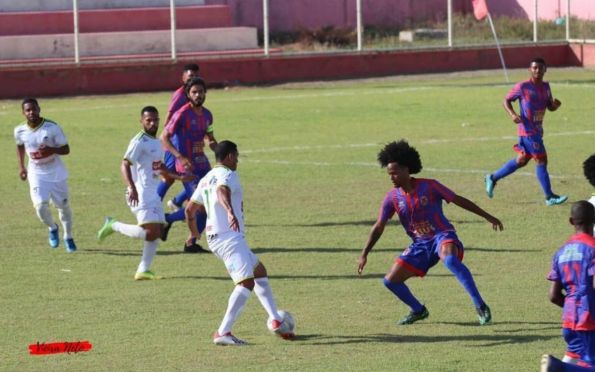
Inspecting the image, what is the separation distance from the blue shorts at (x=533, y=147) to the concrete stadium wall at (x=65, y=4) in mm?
24421

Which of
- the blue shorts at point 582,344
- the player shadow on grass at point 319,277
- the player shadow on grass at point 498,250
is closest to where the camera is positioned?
the blue shorts at point 582,344

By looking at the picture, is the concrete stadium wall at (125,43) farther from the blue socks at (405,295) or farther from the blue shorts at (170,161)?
the blue socks at (405,295)

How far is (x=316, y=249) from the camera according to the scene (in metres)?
16.0

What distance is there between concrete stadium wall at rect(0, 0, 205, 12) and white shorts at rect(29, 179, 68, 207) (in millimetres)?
25943

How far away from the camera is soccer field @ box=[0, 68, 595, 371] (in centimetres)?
1111

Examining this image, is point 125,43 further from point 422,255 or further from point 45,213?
point 422,255

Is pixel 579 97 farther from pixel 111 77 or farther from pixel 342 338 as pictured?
pixel 342 338

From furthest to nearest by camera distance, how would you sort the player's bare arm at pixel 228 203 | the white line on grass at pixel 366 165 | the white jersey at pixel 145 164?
1. the white line on grass at pixel 366 165
2. the white jersey at pixel 145 164
3. the player's bare arm at pixel 228 203

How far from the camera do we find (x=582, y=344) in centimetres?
905

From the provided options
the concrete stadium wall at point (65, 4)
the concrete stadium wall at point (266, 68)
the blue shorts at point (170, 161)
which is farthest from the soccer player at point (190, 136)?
the concrete stadium wall at point (65, 4)

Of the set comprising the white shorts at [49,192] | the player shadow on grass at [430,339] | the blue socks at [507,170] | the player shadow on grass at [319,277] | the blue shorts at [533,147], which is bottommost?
the player shadow on grass at [430,339]

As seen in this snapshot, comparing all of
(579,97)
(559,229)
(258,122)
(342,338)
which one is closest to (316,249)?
(559,229)

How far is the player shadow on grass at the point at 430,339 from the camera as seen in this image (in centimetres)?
1125

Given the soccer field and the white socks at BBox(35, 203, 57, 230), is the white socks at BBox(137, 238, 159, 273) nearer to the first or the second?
the soccer field
